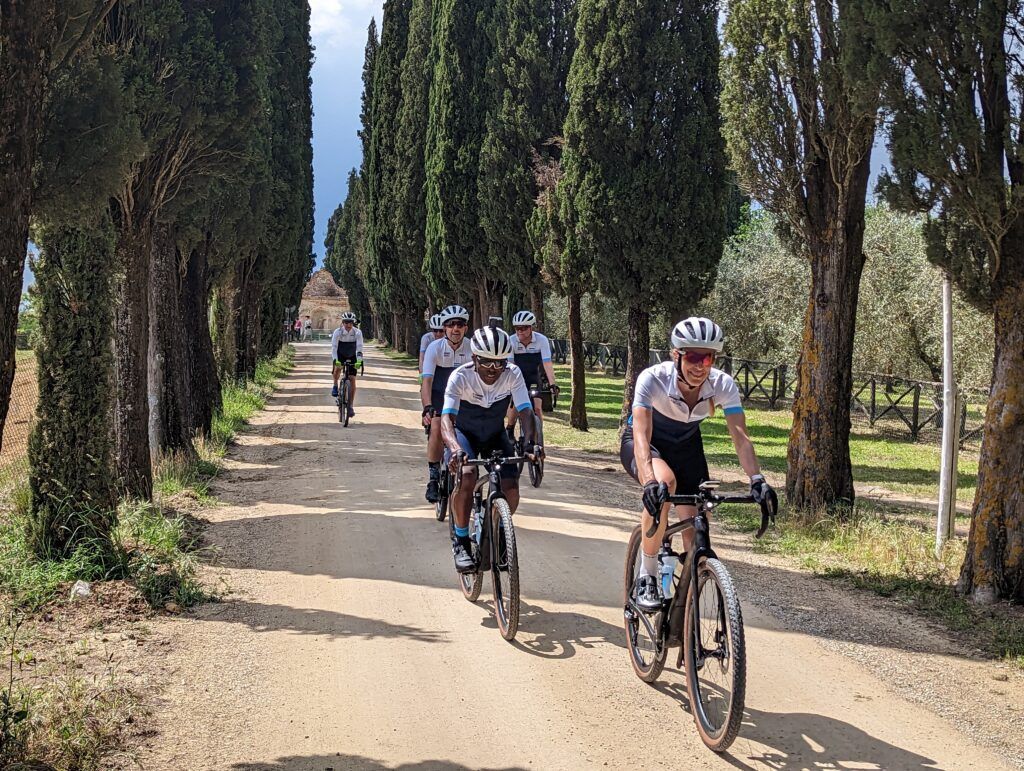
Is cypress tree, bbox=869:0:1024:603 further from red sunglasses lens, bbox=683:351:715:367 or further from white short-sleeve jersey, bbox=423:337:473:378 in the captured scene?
white short-sleeve jersey, bbox=423:337:473:378

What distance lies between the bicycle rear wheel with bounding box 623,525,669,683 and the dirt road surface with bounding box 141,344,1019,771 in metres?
0.11

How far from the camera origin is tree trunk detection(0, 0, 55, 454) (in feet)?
14.8

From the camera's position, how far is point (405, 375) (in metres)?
39.9

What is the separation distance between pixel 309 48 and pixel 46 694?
35.5m

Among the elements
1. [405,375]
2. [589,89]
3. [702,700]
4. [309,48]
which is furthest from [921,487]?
[309,48]

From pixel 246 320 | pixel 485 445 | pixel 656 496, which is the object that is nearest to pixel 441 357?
pixel 485 445

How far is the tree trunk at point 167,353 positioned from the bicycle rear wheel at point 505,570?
849 cm

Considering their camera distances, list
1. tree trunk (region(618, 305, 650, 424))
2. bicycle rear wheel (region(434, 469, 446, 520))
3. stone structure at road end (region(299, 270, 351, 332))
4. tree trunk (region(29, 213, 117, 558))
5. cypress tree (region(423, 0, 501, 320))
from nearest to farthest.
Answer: tree trunk (region(29, 213, 117, 558)) < bicycle rear wheel (region(434, 469, 446, 520)) < tree trunk (region(618, 305, 650, 424)) < cypress tree (region(423, 0, 501, 320)) < stone structure at road end (region(299, 270, 351, 332))

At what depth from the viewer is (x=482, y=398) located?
7.32 metres

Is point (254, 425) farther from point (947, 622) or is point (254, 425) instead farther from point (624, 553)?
point (947, 622)

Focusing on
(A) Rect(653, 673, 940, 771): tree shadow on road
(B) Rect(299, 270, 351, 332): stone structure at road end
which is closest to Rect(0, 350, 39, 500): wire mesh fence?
(A) Rect(653, 673, 940, 771): tree shadow on road

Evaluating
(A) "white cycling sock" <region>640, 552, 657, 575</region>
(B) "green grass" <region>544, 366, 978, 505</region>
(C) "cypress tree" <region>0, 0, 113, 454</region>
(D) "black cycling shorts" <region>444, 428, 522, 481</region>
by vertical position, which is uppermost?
(C) "cypress tree" <region>0, 0, 113, 454</region>

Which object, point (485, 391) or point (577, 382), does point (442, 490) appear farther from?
point (577, 382)

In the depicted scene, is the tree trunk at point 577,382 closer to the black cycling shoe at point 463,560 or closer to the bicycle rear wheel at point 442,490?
the bicycle rear wheel at point 442,490
